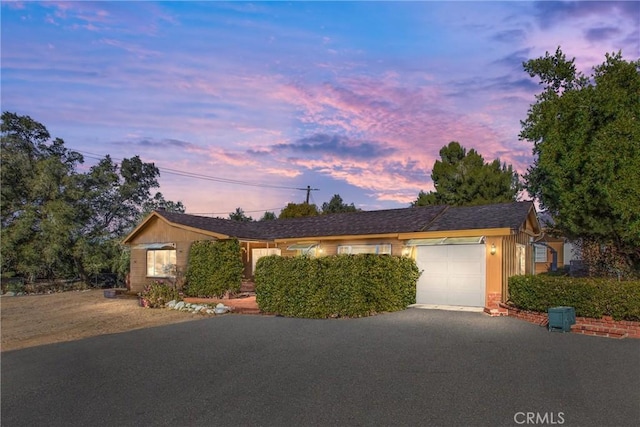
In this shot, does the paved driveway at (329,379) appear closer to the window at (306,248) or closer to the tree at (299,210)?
the window at (306,248)

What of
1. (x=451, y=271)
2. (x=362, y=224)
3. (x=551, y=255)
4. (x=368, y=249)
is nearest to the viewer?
(x=451, y=271)

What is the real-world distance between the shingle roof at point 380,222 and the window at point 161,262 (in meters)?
1.90

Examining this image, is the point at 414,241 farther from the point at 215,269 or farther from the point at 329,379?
the point at 329,379

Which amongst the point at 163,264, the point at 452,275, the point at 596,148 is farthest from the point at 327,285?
the point at 163,264

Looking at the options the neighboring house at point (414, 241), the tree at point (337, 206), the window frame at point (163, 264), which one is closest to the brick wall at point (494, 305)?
the neighboring house at point (414, 241)

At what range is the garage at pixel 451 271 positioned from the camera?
53.8 feet

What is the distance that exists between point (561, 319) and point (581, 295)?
1.48 metres

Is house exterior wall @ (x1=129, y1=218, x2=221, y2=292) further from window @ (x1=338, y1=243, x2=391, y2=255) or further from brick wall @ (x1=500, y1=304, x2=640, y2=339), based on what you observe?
brick wall @ (x1=500, y1=304, x2=640, y2=339)

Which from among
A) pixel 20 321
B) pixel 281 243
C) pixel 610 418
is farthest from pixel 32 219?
pixel 610 418

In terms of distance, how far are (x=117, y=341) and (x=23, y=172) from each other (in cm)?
2170

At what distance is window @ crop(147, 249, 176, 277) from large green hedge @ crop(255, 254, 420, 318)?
981cm

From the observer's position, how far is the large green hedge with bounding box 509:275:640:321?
11500 mm

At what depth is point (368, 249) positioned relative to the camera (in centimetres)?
1955

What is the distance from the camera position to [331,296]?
46.4 ft
